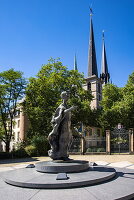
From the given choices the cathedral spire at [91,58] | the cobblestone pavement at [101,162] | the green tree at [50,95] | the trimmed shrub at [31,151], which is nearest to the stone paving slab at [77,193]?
the cobblestone pavement at [101,162]

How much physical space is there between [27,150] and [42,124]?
215 inches

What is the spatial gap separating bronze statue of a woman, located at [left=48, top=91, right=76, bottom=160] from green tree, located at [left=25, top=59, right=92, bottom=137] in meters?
17.1

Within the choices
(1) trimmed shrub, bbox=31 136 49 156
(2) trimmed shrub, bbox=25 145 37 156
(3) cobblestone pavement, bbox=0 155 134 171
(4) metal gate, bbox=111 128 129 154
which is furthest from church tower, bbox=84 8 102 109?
(3) cobblestone pavement, bbox=0 155 134 171

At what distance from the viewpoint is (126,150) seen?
75.4ft

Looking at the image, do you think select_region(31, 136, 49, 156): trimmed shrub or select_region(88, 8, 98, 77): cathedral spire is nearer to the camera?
select_region(31, 136, 49, 156): trimmed shrub

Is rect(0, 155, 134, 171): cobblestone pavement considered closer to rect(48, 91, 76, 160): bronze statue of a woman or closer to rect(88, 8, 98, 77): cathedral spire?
rect(48, 91, 76, 160): bronze statue of a woman

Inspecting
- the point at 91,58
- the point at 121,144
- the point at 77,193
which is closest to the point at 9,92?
the point at 121,144

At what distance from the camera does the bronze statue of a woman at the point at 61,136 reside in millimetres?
8234

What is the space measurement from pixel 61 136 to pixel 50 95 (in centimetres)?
1923

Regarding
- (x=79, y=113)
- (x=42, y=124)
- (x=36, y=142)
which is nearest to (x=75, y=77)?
(x=79, y=113)

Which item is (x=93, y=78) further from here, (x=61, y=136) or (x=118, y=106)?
(x=61, y=136)

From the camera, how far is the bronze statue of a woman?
8234mm

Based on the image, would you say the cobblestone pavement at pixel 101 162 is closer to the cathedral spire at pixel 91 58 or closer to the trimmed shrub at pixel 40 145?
the trimmed shrub at pixel 40 145

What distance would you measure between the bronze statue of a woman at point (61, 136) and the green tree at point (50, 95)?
1709 centimetres
